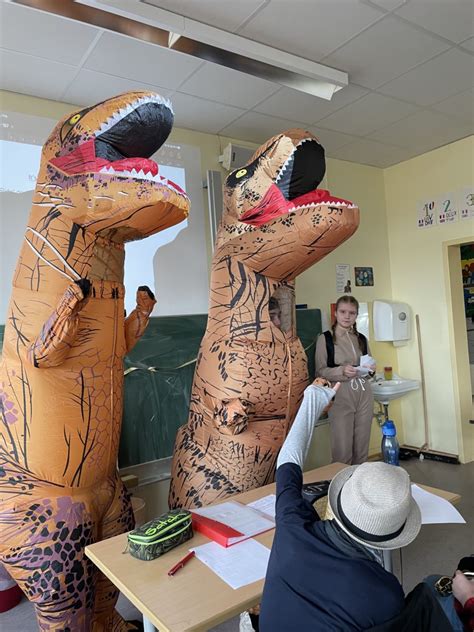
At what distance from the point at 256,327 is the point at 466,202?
311 centimetres

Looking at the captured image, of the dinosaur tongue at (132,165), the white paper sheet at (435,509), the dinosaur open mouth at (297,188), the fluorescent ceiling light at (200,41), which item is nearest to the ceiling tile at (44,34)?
the fluorescent ceiling light at (200,41)

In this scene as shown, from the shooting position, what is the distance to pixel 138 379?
2.91 metres

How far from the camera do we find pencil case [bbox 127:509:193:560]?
132 centimetres

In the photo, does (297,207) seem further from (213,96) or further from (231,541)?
(213,96)

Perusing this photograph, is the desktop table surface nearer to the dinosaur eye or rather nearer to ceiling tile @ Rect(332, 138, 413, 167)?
the dinosaur eye

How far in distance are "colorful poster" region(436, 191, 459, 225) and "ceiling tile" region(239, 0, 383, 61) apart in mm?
2191

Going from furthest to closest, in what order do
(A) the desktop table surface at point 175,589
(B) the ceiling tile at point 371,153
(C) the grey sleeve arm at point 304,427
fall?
(B) the ceiling tile at point 371,153, (C) the grey sleeve arm at point 304,427, (A) the desktop table surface at point 175,589

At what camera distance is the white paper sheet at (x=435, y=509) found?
5.09 ft

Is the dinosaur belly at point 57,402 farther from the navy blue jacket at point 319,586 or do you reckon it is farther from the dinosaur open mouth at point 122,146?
the navy blue jacket at point 319,586

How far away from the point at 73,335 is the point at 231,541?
775 millimetres

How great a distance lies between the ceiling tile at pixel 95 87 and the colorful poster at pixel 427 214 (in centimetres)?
263

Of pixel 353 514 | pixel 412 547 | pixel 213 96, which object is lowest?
pixel 412 547

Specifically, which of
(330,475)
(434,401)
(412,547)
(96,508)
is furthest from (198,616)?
(434,401)

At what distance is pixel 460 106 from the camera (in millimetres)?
3406
